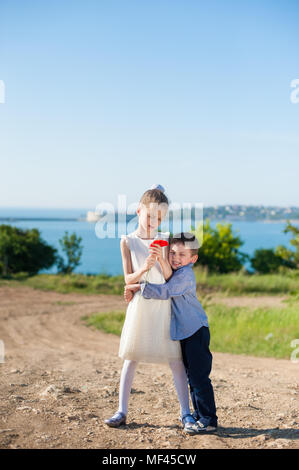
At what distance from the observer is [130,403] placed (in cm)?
413

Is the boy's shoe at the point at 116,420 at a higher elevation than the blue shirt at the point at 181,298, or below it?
below

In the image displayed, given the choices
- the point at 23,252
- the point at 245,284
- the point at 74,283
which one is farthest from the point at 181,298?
the point at 23,252

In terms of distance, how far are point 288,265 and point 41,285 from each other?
956 centimetres

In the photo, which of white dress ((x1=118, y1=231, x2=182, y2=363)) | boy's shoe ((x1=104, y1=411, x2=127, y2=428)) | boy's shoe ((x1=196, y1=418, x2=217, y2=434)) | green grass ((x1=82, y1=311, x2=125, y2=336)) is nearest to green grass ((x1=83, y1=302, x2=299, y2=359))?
green grass ((x1=82, y1=311, x2=125, y2=336))

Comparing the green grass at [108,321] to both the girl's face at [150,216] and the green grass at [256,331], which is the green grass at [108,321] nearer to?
the green grass at [256,331]

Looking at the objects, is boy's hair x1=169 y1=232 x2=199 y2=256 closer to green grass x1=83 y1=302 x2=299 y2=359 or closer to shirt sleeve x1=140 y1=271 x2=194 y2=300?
shirt sleeve x1=140 y1=271 x2=194 y2=300

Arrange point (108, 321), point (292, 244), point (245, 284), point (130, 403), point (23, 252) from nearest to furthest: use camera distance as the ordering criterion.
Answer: point (130, 403)
point (292, 244)
point (108, 321)
point (245, 284)
point (23, 252)

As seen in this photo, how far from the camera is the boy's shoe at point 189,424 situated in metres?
3.22

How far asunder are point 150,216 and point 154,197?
14 cm

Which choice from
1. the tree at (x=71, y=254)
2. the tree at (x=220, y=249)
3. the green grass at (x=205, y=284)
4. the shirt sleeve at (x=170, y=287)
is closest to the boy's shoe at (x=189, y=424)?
the shirt sleeve at (x=170, y=287)

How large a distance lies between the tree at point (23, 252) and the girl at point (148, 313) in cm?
1577

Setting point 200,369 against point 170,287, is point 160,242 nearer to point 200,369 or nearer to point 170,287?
Answer: point 170,287

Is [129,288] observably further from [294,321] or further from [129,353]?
[294,321]
